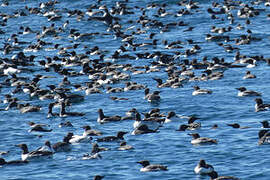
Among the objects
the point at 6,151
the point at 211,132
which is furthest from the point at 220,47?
the point at 6,151

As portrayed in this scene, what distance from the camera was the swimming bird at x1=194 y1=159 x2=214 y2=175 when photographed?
35.9 meters

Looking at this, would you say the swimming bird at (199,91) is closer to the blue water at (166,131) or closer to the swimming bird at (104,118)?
the blue water at (166,131)

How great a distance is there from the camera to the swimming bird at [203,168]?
1415 inches

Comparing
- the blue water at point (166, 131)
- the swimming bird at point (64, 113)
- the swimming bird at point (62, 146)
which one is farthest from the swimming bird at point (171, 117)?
the swimming bird at point (62, 146)

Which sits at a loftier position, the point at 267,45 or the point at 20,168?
the point at 267,45

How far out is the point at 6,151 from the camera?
142 ft

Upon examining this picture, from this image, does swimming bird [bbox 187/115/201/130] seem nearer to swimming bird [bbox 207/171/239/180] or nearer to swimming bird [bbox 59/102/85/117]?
swimming bird [bbox 59/102/85/117]

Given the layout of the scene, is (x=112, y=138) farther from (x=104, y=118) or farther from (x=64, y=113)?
(x=64, y=113)

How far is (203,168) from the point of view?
3606cm

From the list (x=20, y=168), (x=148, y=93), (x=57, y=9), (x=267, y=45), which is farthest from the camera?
(x=57, y=9)

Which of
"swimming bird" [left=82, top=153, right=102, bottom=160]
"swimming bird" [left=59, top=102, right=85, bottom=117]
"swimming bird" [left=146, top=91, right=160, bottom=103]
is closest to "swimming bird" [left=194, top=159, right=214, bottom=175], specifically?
"swimming bird" [left=82, top=153, right=102, bottom=160]

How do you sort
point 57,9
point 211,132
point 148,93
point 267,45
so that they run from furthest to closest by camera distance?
point 57,9 < point 267,45 < point 148,93 < point 211,132

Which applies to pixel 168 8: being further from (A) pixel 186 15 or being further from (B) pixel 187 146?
(B) pixel 187 146

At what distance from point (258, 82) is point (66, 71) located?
55.2 ft
